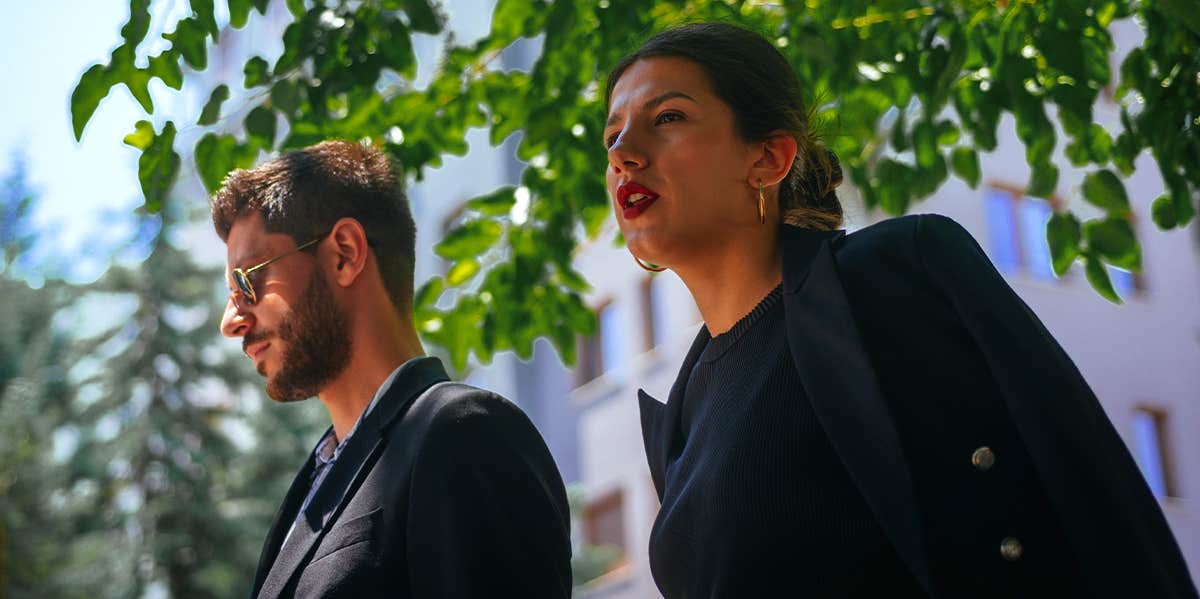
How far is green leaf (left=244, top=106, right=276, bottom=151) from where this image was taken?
4.38 meters

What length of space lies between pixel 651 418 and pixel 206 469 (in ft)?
48.0

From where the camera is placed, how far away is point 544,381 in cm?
2169

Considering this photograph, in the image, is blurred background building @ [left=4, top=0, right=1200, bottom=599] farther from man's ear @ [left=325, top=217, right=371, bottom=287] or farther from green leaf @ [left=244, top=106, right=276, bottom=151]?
man's ear @ [left=325, top=217, right=371, bottom=287]

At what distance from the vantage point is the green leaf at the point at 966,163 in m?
4.84

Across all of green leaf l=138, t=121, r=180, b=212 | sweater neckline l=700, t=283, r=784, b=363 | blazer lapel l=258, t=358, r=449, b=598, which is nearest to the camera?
sweater neckline l=700, t=283, r=784, b=363

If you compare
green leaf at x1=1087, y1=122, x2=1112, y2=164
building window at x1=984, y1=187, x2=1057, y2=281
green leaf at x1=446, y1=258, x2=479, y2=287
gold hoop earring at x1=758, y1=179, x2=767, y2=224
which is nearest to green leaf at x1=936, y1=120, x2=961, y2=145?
green leaf at x1=1087, y1=122, x2=1112, y2=164

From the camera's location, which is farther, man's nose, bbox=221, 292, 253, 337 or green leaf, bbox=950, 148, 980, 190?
green leaf, bbox=950, 148, 980, 190

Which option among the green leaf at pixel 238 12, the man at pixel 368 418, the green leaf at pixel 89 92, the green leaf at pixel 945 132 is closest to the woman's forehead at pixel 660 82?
the man at pixel 368 418

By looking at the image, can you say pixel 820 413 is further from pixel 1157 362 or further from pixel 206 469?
pixel 1157 362

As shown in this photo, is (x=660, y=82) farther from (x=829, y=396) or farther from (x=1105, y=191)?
(x=1105, y=191)

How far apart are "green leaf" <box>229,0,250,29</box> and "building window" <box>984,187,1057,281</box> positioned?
1410cm

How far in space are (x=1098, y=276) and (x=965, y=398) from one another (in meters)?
2.57

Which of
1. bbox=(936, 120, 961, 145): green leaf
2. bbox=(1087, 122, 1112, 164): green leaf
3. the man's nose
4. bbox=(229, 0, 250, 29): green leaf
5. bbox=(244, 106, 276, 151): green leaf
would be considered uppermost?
bbox=(229, 0, 250, 29): green leaf

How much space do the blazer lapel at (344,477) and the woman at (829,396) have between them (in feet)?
1.77
